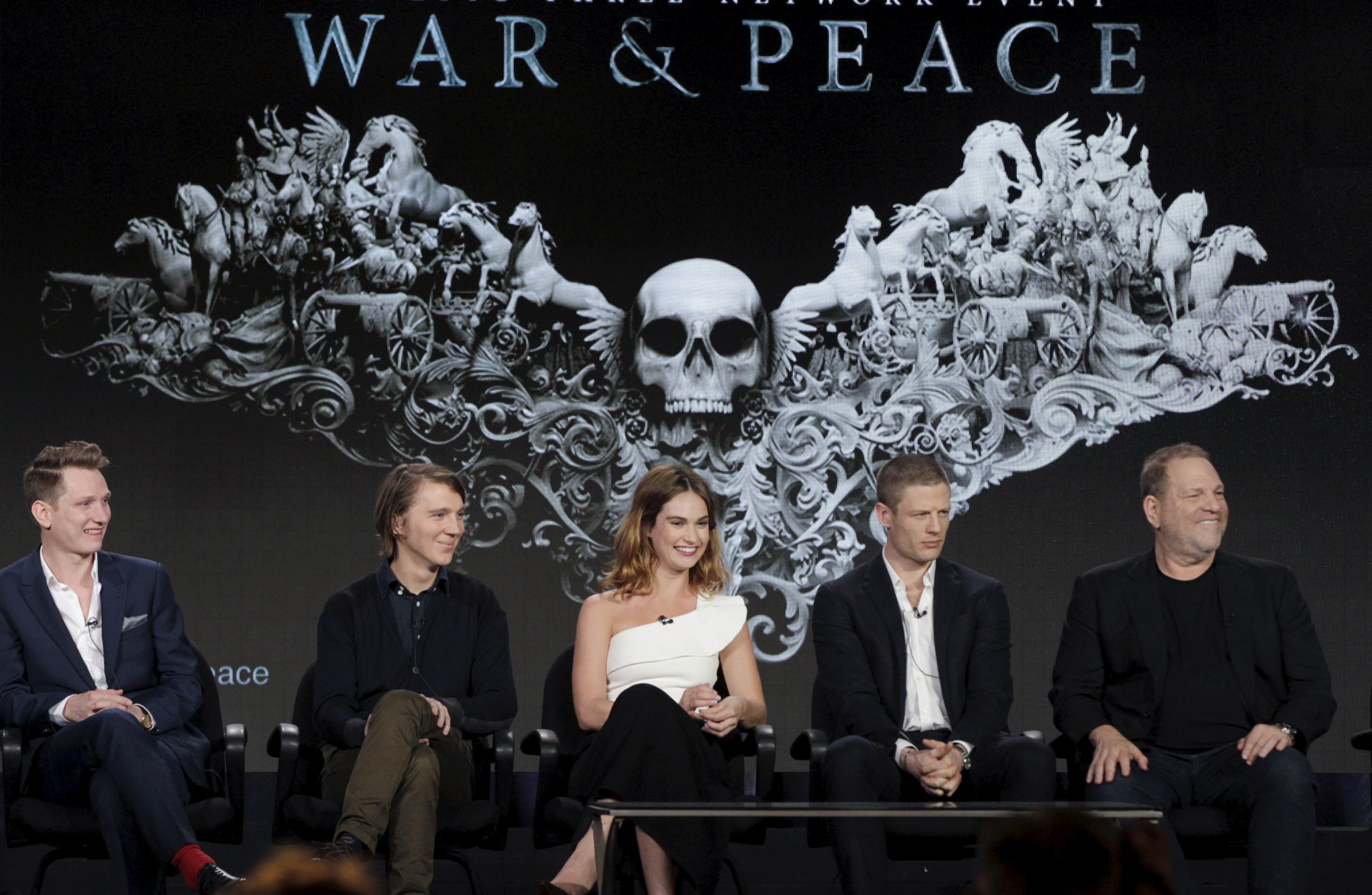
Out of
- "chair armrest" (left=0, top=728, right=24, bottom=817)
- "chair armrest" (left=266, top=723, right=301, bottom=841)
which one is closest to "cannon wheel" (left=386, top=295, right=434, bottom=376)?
"chair armrest" (left=266, top=723, right=301, bottom=841)

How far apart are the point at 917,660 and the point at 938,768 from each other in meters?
0.47

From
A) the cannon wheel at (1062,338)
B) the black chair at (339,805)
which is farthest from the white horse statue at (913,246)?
the black chair at (339,805)

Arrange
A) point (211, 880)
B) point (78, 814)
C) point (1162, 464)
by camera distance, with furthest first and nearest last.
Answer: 1. point (1162, 464)
2. point (78, 814)
3. point (211, 880)

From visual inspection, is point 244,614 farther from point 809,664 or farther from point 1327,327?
point 1327,327

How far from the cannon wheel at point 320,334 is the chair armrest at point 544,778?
1.73 meters

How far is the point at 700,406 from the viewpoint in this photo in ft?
16.9

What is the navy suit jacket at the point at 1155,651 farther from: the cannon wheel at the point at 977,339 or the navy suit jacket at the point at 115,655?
the navy suit jacket at the point at 115,655

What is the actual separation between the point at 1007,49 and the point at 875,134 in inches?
20.5

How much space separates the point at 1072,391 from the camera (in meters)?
5.16

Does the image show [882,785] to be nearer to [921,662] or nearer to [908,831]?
[908,831]

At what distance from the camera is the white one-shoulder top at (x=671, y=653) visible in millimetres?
4074

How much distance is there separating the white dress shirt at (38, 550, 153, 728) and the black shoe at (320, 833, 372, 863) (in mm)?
955

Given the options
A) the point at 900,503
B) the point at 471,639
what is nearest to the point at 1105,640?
the point at 900,503

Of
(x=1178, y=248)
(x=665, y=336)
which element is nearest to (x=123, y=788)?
(x=665, y=336)
